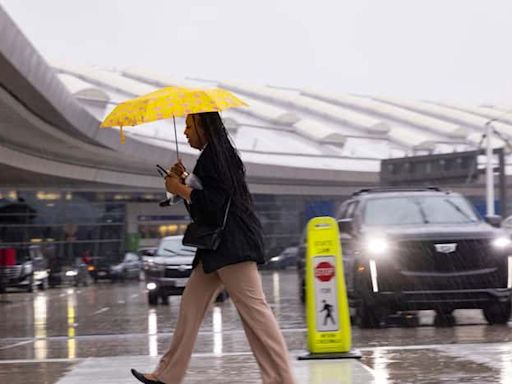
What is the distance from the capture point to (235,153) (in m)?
7.53

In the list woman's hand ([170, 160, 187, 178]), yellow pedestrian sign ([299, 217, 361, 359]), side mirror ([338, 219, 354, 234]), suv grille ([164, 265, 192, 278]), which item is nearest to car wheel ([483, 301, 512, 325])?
side mirror ([338, 219, 354, 234])

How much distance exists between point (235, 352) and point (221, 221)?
4.32 meters

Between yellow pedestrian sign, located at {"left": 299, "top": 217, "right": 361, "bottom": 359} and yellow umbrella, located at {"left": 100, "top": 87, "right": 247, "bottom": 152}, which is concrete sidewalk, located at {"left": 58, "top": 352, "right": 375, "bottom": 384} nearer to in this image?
yellow pedestrian sign, located at {"left": 299, "top": 217, "right": 361, "bottom": 359}

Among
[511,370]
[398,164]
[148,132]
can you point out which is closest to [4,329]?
[511,370]

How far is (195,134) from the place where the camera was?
767cm

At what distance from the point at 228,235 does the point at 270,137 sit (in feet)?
238

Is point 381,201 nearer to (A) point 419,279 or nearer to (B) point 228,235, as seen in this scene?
(A) point 419,279

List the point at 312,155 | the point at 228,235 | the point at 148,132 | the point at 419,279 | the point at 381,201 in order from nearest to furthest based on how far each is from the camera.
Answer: the point at 228,235 → the point at 419,279 → the point at 381,201 → the point at 148,132 → the point at 312,155

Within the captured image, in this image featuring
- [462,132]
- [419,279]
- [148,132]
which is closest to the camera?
[419,279]

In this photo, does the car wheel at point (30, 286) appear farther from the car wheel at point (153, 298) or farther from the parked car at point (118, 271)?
the car wheel at point (153, 298)

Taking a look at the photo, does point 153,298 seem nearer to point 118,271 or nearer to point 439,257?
point 439,257

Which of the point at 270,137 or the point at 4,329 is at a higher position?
the point at 270,137

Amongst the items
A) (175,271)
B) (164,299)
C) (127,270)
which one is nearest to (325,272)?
(175,271)

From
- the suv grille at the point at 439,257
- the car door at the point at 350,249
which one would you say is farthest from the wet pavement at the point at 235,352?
the car door at the point at 350,249
